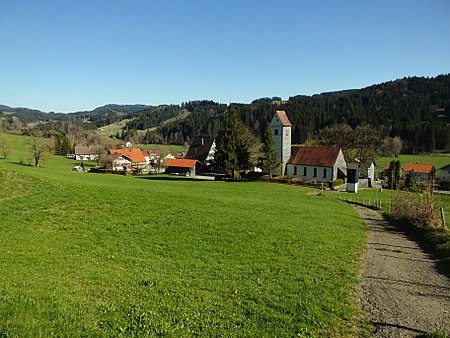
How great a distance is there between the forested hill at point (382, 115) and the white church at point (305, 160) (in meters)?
75.5

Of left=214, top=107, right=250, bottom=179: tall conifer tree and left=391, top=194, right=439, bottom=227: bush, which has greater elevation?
left=214, top=107, right=250, bottom=179: tall conifer tree

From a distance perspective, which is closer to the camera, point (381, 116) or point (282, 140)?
point (282, 140)

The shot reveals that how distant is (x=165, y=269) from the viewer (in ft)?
37.2

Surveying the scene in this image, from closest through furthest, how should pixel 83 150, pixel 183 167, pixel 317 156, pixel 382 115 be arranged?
pixel 317 156 → pixel 183 167 → pixel 83 150 → pixel 382 115

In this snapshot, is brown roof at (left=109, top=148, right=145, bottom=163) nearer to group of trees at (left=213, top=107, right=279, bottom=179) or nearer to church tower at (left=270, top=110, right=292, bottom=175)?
group of trees at (left=213, top=107, right=279, bottom=179)

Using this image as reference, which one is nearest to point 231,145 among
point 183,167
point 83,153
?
Result: point 183,167

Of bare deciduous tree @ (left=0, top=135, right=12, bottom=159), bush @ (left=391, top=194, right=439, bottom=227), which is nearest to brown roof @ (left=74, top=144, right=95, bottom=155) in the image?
bare deciduous tree @ (left=0, top=135, right=12, bottom=159)

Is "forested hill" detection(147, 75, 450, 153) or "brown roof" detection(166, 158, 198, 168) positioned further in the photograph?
"forested hill" detection(147, 75, 450, 153)

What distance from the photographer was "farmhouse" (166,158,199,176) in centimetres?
7694

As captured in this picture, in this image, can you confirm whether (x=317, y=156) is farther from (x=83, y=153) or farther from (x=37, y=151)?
(x=83, y=153)

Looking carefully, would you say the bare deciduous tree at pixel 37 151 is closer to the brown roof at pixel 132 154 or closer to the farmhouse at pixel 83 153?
the brown roof at pixel 132 154

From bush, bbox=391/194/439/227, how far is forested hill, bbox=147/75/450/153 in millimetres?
113843

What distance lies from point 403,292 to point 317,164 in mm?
51046

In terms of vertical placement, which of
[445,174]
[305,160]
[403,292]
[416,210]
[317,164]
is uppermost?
[305,160]
